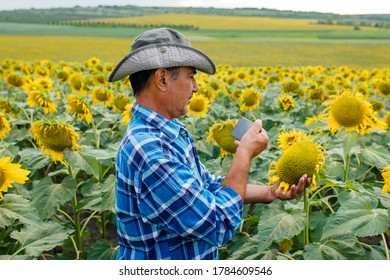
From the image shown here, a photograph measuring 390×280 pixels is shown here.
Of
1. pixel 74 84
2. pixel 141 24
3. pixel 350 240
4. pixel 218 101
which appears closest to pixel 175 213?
pixel 350 240

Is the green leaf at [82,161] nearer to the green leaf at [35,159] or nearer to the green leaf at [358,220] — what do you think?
the green leaf at [35,159]

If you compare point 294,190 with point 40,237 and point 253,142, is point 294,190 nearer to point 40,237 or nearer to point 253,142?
point 253,142

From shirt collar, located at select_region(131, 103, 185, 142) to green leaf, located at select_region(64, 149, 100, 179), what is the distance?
39.1 inches

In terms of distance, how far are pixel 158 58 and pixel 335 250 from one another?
1116mm

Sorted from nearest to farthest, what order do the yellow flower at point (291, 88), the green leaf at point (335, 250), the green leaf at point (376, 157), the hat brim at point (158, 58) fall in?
1. the hat brim at point (158, 58)
2. the green leaf at point (335, 250)
3. the green leaf at point (376, 157)
4. the yellow flower at point (291, 88)

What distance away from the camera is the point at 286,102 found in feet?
14.6

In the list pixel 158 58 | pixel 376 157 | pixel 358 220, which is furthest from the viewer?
pixel 376 157

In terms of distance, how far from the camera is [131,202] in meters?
1.81

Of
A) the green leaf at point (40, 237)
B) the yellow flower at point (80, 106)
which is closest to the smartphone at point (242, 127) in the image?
the green leaf at point (40, 237)

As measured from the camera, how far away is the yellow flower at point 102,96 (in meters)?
4.82

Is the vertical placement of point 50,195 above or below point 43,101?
below

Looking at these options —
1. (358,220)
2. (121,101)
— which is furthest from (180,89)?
(121,101)

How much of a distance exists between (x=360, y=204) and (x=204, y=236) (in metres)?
0.74
